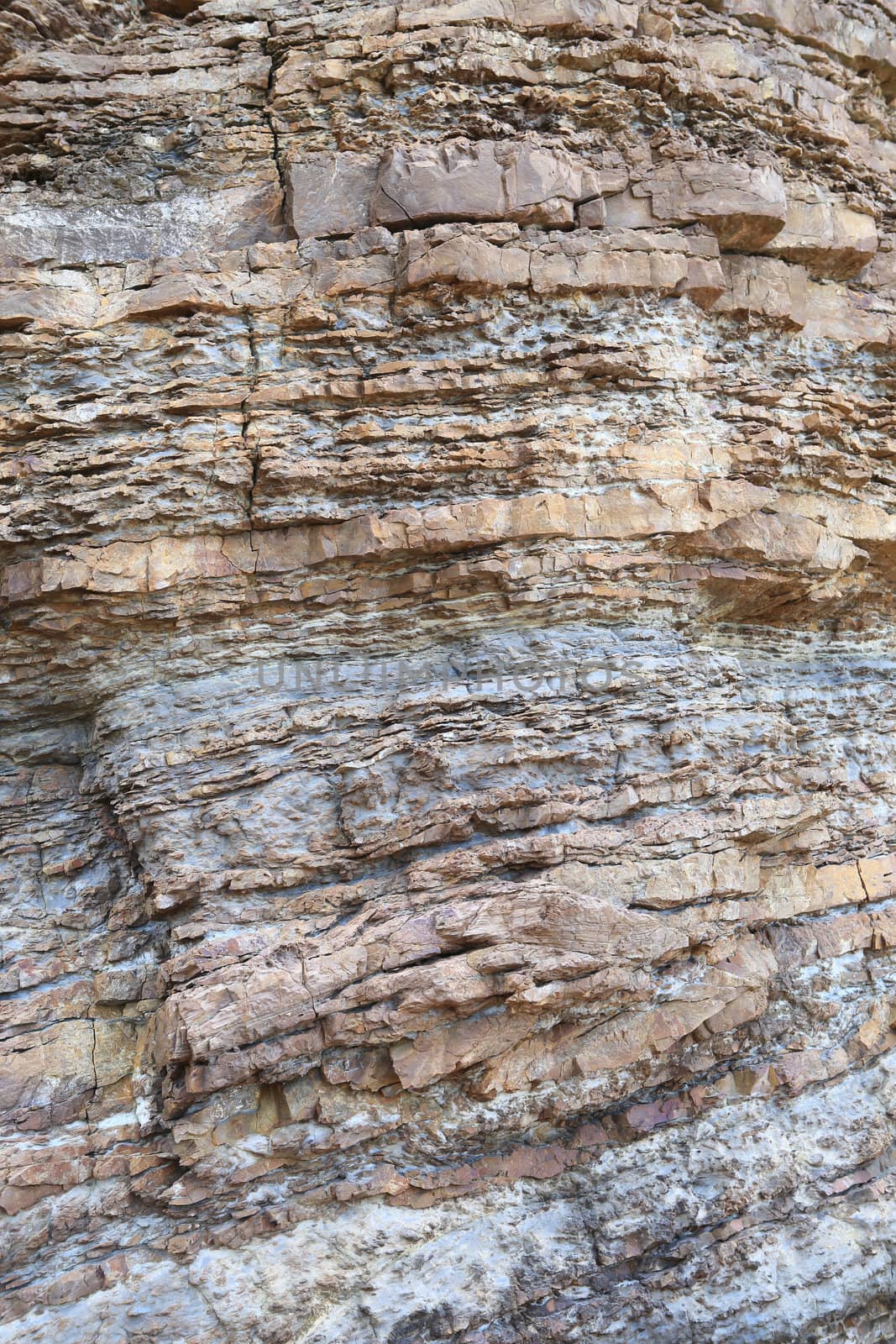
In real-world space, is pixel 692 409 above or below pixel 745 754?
above

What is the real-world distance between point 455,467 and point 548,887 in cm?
275

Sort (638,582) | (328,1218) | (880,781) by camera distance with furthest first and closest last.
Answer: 1. (880,781)
2. (638,582)
3. (328,1218)

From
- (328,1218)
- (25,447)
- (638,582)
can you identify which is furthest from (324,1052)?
(25,447)

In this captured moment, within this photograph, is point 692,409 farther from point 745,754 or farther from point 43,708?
point 43,708

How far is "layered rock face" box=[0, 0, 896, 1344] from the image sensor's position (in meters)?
4.71

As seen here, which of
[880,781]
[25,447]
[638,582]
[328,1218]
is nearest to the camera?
[328,1218]

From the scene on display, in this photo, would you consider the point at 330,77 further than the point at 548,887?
Yes

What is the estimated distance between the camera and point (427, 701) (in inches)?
207

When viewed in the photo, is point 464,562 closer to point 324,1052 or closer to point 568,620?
point 568,620

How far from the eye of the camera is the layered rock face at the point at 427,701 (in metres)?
4.71

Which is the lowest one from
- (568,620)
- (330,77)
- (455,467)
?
(568,620)

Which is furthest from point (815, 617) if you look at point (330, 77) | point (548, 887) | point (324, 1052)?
point (330, 77)

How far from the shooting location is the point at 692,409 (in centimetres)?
582

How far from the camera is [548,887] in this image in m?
4.88
